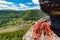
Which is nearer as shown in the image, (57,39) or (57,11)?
(57,11)

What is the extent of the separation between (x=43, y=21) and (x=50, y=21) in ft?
1.04

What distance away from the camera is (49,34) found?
6180 mm

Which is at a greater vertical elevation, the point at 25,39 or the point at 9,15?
the point at 25,39

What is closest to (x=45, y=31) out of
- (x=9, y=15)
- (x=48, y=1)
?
(x=48, y=1)

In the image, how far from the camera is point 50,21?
6273 mm

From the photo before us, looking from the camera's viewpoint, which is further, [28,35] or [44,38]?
[28,35]

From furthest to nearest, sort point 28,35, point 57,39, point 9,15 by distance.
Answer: point 9,15 < point 28,35 < point 57,39

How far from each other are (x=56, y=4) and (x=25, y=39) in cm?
221

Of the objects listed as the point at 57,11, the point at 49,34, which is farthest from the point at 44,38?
the point at 57,11

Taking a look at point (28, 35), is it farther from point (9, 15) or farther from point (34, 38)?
point (9, 15)

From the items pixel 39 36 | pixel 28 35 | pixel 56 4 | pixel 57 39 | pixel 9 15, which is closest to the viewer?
pixel 56 4

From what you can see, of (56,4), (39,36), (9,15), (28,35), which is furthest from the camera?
(9,15)

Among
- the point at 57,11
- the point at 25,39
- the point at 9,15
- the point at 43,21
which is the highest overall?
the point at 57,11

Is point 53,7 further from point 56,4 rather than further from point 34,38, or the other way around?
point 34,38
